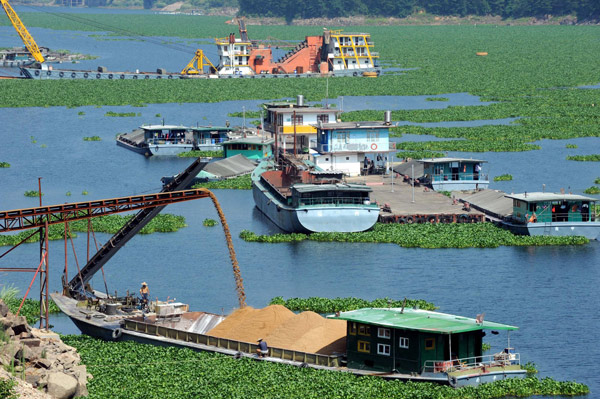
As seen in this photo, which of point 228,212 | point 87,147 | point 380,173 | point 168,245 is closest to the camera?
point 168,245

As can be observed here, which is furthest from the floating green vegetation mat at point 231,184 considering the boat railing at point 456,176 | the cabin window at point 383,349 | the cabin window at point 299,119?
the cabin window at point 383,349

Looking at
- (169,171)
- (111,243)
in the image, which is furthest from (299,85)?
(111,243)

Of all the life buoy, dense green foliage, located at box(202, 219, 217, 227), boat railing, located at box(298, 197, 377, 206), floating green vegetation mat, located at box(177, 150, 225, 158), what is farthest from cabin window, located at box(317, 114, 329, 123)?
the life buoy

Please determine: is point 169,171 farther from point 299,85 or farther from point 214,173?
point 299,85

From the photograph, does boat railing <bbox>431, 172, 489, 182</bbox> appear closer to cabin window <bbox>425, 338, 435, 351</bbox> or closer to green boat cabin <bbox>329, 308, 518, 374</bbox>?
green boat cabin <bbox>329, 308, 518, 374</bbox>

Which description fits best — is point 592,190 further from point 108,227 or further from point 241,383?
point 241,383
